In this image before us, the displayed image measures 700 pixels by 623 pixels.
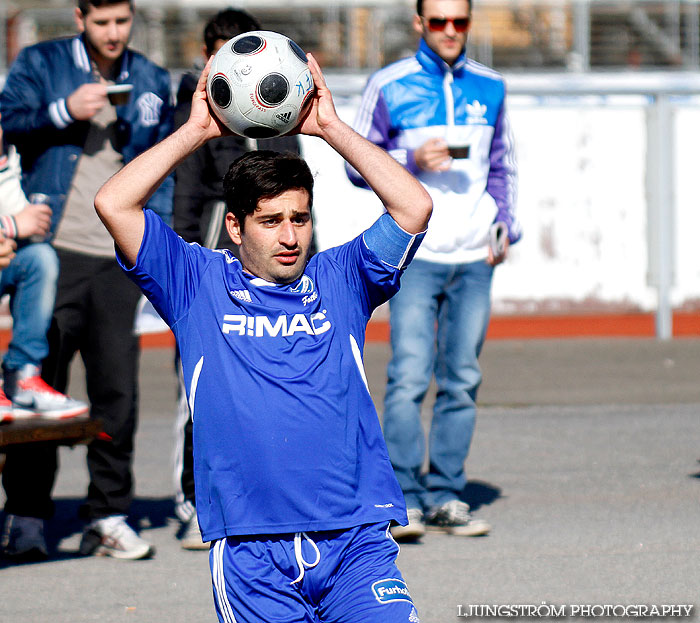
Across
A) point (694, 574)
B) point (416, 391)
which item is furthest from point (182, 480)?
point (694, 574)

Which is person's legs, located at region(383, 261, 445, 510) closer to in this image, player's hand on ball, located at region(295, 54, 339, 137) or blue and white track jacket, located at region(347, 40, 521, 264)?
blue and white track jacket, located at region(347, 40, 521, 264)

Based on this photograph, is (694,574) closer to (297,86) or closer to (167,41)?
(297,86)

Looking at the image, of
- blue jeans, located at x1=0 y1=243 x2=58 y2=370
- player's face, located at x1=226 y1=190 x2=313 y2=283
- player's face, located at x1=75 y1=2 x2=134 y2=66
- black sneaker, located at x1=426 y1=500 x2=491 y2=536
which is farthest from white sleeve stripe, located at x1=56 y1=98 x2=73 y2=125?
black sneaker, located at x1=426 y1=500 x2=491 y2=536

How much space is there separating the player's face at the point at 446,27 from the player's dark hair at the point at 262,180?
244cm

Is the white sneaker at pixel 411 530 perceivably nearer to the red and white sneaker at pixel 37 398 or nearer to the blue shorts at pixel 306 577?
the red and white sneaker at pixel 37 398

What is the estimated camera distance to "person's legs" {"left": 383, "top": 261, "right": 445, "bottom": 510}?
6098 mm

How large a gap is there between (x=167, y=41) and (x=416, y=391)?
1420cm

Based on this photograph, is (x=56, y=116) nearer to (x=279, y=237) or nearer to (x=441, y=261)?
(x=441, y=261)

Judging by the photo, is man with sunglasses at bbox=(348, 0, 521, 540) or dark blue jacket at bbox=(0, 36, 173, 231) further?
man with sunglasses at bbox=(348, 0, 521, 540)

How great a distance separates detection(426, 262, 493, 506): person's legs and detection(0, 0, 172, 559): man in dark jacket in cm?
143

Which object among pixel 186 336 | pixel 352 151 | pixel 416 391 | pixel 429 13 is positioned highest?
pixel 429 13

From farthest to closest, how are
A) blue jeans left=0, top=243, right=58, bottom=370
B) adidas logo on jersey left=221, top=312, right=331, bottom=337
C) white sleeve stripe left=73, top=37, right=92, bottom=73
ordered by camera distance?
white sleeve stripe left=73, top=37, right=92, bottom=73, blue jeans left=0, top=243, right=58, bottom=370, adidas logo on jersey left=221, top=312, right=331, bottom=337

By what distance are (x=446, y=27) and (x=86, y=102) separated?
1755mm

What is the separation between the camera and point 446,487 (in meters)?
6.23
